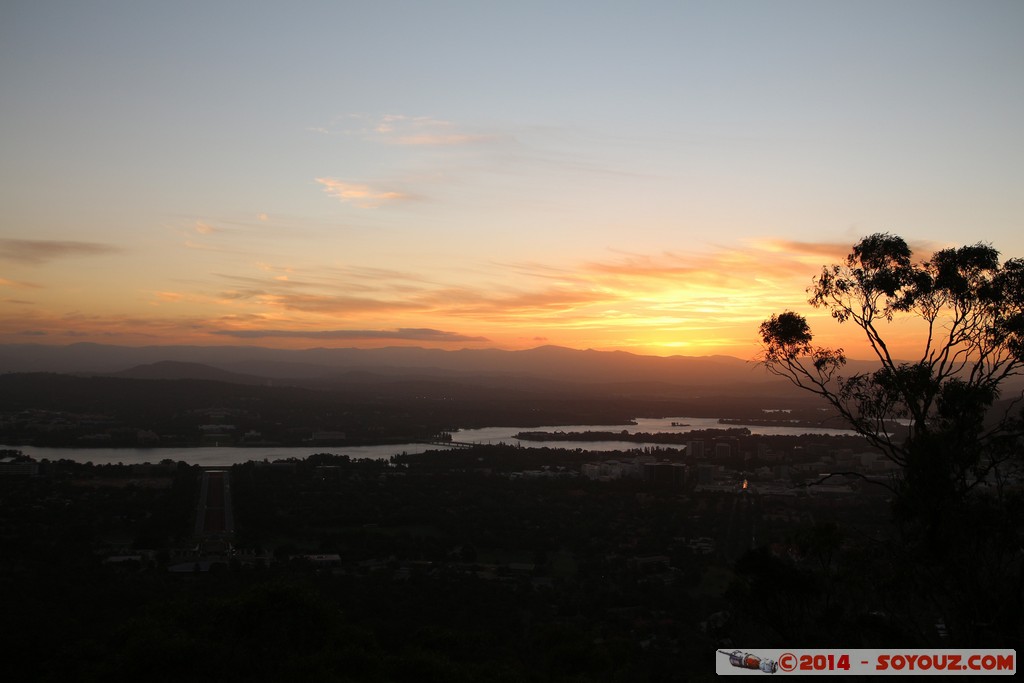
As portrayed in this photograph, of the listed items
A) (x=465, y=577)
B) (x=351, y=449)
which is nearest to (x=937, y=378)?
(x=465, y=577)

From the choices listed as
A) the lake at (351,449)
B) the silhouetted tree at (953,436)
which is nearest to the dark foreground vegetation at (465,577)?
the silhouetted tree at (953,436)

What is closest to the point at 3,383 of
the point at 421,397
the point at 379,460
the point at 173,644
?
the point at 421,397

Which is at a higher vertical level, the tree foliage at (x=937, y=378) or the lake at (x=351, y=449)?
the tree foliage at (x=937, y=378)

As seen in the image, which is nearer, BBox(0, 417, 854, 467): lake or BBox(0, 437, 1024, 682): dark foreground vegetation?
BBox(0, 437, 1024, 682): dark foreground vegetation

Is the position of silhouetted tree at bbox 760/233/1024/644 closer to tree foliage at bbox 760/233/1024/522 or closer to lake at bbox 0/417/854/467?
tree foliage at bbox 760/233/1024/522

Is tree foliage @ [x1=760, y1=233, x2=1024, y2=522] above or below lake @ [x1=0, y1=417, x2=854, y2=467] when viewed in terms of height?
above

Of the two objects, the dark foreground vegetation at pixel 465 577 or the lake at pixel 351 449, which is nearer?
the dark foreground vegetation at pixel 465 577

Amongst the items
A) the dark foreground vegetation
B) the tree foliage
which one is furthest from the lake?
the tree foliage

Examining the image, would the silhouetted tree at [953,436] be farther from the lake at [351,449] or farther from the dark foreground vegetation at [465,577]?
the lake at [351,449]

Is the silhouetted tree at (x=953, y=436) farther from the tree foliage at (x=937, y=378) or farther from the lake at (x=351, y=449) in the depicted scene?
the lake at (x=351, y=449)
